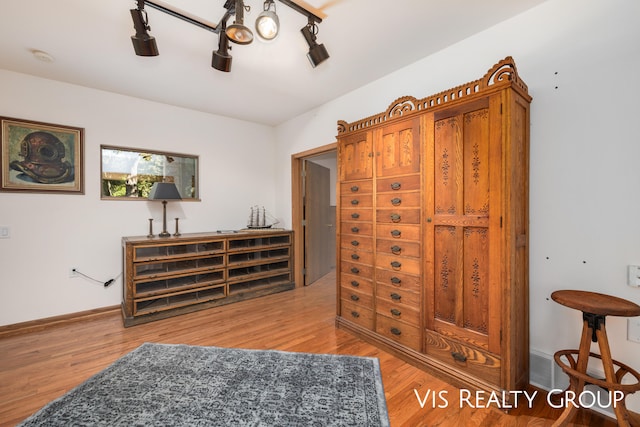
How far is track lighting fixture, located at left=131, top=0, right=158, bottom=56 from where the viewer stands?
1741mm

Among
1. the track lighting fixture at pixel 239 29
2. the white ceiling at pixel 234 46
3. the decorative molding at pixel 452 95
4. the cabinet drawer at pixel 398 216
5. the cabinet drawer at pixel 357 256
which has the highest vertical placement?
the white ceiling at pixel 234 46

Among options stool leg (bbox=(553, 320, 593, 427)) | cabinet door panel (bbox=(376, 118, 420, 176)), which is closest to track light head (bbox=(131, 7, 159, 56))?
cabinet door panel (bbox=(376, 118, 420, 176))

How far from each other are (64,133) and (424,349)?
4.30 m

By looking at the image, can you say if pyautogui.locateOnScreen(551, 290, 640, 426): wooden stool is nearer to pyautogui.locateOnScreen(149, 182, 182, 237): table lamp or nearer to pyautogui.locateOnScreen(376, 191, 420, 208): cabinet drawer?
pyautogui.locateOnScreen(376, 191, 420, 208): cabinet drawer

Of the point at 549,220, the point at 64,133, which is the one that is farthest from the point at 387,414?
the point at 64,133

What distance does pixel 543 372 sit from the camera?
1.83 metres

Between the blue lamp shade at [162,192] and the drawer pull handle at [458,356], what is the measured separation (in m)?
3.35

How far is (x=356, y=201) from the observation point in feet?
8.53

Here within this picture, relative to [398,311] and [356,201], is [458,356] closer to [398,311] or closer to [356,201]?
[398,311]

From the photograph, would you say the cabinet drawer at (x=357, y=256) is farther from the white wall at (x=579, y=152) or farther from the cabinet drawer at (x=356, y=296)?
the white wall at (x=579, y=152)

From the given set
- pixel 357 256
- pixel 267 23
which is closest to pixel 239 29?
pixel 267 23

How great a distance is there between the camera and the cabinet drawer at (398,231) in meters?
2.12

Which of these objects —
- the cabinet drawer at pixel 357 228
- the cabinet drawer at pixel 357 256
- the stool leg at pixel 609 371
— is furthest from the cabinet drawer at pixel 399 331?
the stool leg at pixel 609 371

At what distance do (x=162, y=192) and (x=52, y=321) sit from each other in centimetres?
179
